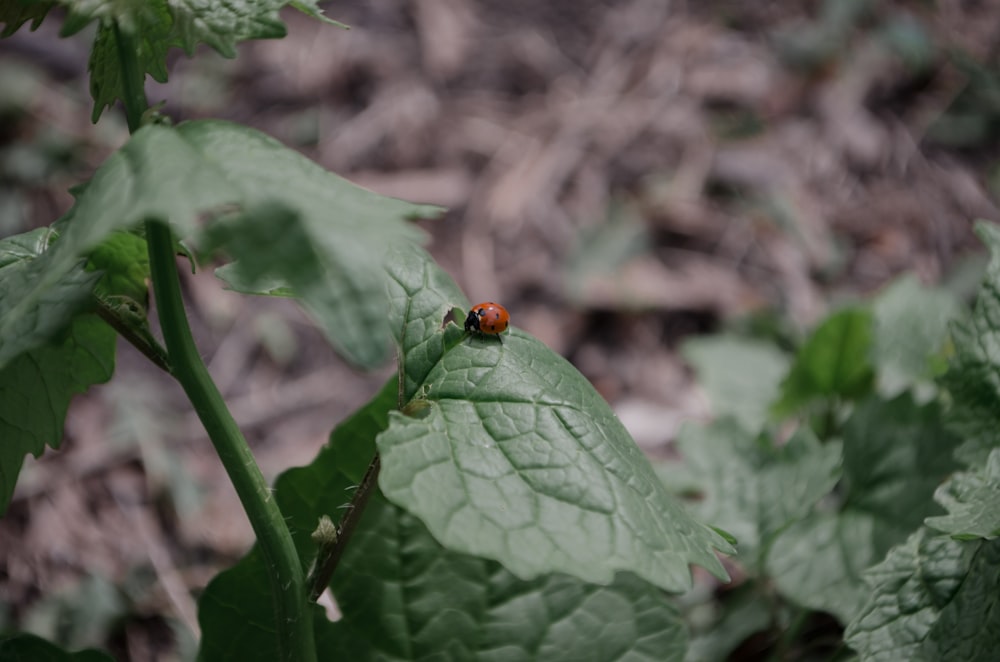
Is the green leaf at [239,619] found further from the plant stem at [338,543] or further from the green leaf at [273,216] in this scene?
the green leaf at [273,216]

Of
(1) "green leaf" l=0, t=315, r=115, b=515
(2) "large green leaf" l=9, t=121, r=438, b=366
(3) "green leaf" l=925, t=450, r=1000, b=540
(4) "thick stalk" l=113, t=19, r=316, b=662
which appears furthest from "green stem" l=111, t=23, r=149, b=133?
(3) "green leaf" l=925, t=450, r=1000, b=540

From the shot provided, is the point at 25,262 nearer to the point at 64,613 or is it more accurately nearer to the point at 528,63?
the point at 64,613

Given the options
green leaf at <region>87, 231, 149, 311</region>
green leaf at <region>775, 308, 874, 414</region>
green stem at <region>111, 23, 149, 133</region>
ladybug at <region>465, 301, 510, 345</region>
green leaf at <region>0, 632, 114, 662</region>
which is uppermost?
green leaf at <region>775, 308, 874, 414</region>

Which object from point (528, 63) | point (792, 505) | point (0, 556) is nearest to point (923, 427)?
point (792, 505)

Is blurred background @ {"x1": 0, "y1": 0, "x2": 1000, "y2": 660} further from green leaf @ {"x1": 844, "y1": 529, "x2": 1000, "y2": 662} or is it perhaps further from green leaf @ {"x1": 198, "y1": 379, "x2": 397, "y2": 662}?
green leaf @ {"x1": 844, "y1": 529, "x2": 1000, "y2": 662}

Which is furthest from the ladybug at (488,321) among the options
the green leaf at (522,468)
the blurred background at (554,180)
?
the blurred background at (554,180)
